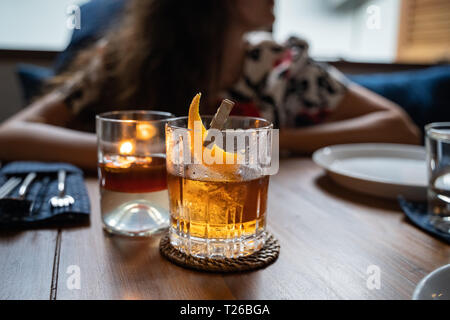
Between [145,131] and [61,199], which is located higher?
[145,131]

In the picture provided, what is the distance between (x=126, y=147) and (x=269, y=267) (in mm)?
276

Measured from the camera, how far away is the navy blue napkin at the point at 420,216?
0.62 m

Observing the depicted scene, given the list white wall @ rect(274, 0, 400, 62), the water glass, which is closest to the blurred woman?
the water glass

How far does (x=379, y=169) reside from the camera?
38.7 inches

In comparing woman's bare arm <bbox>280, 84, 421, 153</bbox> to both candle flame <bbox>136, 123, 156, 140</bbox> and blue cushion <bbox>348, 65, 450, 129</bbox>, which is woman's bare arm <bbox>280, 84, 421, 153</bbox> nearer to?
blue cushion <bbox>348, 65, 450, 129</bbox>

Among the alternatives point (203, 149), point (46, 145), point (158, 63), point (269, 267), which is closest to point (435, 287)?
point (269, 267)

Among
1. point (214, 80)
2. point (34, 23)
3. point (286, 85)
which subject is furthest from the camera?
point (34, 23)

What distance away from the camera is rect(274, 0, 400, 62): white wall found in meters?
2.90

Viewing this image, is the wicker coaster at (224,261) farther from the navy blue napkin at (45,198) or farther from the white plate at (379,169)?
the white plate at (379,169)

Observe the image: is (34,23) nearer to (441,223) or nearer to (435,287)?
(441,223)

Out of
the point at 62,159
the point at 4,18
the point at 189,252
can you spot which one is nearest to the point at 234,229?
the point at 189,252

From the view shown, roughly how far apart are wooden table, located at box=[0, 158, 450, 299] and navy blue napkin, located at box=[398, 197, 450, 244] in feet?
0.04

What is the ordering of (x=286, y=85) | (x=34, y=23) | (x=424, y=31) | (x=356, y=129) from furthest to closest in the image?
(x=424, y=31), (x=34, y=23), (x=286, y=85), (x=356, y=129)

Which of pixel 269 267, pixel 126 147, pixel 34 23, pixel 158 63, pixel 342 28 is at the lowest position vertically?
pixel 269 267
